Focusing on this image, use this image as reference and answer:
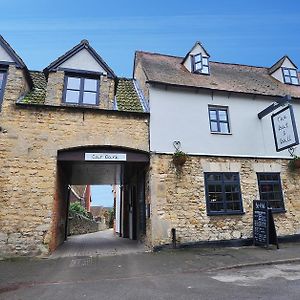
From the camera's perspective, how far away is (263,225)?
32.1 feet

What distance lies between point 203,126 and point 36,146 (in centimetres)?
686

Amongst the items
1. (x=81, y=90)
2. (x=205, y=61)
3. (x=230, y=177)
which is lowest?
(x=230, y=177)

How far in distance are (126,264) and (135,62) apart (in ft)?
37.7

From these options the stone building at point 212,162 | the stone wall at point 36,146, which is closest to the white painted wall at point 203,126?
the stone building at point 212,162

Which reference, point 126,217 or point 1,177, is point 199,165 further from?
point 126,217

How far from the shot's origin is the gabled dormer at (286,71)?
15320 millimetres

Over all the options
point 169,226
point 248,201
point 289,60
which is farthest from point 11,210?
point 289,60

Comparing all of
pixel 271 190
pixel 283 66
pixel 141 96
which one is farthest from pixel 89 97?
pixel 283 66

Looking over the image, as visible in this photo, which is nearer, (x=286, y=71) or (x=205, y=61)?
(x=205, y=61)

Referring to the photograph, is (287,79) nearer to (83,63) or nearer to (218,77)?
(218,77)

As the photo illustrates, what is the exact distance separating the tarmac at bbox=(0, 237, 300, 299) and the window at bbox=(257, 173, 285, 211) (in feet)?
6.45

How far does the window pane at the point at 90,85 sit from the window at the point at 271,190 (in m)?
8.05

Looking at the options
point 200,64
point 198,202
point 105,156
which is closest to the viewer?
point 105,156

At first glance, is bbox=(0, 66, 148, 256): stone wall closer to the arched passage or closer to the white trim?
the arched passage
